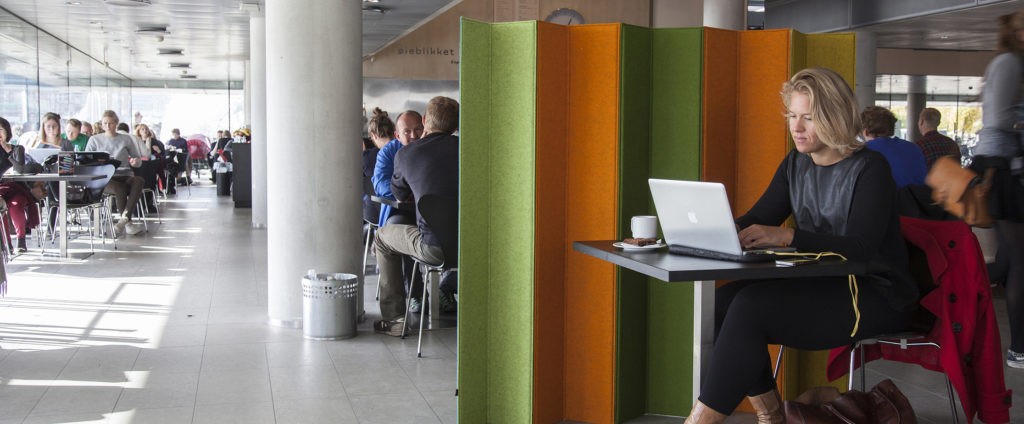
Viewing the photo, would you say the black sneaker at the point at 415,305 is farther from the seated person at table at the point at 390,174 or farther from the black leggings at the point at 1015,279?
the black leggings at the point at 1015,279

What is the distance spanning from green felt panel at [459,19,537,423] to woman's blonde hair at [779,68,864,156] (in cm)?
97

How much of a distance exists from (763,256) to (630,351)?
1081mm

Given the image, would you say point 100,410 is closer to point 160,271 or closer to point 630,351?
point 630,351

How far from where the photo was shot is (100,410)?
11.3 ft

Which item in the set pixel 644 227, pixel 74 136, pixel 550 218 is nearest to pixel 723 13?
pixel 550 218

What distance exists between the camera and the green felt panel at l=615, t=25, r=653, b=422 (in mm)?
3209

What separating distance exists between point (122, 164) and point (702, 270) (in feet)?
30.3

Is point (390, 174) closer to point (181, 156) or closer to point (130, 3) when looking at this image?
point (130, 3)

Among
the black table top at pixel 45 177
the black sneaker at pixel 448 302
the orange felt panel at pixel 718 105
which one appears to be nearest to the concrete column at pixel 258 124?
the black table top at pixel 45 177

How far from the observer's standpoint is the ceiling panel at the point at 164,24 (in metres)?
11.3

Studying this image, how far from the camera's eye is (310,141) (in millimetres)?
4930

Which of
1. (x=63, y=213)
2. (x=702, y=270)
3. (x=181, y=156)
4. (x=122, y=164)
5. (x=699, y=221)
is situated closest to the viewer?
(x=702, y=270)

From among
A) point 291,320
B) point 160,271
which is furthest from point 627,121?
point 160,271

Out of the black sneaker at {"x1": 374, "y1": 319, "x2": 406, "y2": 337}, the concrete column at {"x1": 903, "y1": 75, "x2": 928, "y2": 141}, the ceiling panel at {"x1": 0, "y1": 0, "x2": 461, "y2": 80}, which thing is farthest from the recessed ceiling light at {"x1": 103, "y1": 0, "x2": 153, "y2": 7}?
the concrete column at {"x1": 903, "y1": 75, "x2": 928, "y2": 141}
